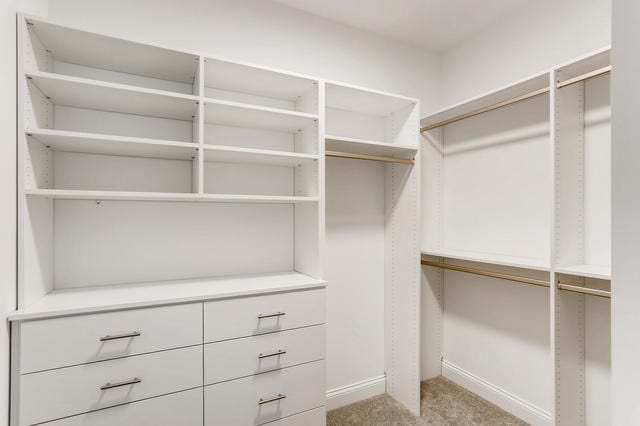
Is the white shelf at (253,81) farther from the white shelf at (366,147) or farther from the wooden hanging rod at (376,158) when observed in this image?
the wooden hanging rod at (376,158)

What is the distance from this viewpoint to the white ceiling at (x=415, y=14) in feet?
7.06

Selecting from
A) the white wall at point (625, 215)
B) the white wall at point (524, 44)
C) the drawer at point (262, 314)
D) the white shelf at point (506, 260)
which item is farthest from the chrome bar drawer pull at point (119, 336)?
the white wall at point (524, 44)

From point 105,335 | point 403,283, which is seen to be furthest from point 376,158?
point 105,335

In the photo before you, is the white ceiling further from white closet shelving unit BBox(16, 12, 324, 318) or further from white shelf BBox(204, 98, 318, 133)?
white shelf BBox(204, 98, 318, 133)

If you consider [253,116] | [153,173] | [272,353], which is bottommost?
[272,353]

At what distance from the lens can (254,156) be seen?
1.83 meters

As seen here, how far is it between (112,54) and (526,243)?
2618mm

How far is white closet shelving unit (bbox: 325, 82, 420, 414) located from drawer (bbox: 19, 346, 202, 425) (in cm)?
111

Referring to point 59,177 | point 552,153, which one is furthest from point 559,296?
point 59,177

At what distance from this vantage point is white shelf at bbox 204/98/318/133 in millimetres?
1716

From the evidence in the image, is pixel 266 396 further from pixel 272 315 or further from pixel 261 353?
pixel 272 315

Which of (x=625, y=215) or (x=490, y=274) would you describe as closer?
(x=625, y=215)

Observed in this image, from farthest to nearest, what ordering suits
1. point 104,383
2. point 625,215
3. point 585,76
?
point 585,76 < point 104,383 < point 625,215

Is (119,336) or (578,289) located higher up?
(578,289)
